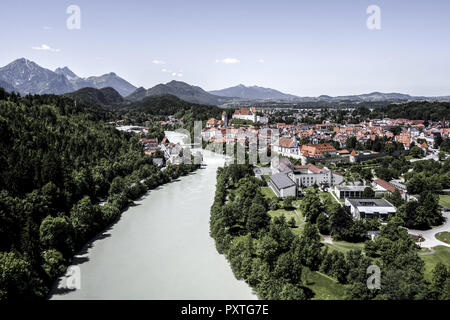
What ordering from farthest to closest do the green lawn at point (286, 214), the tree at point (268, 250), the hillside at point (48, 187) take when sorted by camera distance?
the green lawn at point (286, 214), the tree at point (268, 250), the hillside at point (48, 187)

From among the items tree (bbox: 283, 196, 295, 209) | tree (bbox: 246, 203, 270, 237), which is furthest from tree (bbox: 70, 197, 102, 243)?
tree (bbox: 283, 196, 295, 209)

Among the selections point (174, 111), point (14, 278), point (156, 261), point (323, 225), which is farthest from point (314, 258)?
point (174, 111)

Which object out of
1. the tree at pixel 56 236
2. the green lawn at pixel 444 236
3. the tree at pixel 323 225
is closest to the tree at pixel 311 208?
the tree at pixel 323 225

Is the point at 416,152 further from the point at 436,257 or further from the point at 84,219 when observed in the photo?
the point at 84,219

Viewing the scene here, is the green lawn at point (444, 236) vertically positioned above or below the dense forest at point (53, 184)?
below

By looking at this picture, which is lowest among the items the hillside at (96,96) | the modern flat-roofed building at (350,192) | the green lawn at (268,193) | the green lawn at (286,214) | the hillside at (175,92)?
the green lawn at (286,214)

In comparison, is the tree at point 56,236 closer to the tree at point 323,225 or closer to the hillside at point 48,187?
the hillside at point 48,187

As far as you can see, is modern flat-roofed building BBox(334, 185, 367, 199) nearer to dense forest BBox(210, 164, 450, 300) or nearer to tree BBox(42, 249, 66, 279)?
dense forest BBox(210, 164, 450, 300)
